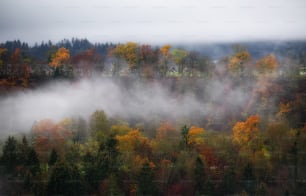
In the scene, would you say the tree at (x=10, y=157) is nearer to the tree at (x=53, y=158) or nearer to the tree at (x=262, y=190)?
the tree at (x=53, y=158)

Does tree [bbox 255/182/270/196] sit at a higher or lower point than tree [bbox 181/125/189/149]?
lower

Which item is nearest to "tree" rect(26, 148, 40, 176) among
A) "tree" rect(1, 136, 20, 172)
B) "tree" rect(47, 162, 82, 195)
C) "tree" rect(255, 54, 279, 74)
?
"tree" rect(1, 136, 20, 172)

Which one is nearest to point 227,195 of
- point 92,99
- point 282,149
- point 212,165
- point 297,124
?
point 212,165

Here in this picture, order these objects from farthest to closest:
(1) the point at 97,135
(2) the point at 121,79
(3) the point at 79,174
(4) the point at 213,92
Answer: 1. (2) the point at 121,79
2. (4) the point at 213,92
3. (1) the point at 97,135
4. (3) the point at 79,174

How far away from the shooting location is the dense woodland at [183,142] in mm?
8164

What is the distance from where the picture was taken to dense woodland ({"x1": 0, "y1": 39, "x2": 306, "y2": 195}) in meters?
8.16

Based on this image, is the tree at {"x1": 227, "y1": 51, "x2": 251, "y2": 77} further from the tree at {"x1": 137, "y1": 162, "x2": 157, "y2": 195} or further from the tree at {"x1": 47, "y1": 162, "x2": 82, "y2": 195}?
the tree at {"x1": 47, "y1": 162, "x2": 82, "y2": 195}

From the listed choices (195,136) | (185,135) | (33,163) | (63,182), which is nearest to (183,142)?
(185,135)

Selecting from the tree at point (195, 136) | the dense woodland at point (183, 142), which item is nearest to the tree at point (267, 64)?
the dense woodland at point (183, 142)

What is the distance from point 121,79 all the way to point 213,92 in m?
4.07

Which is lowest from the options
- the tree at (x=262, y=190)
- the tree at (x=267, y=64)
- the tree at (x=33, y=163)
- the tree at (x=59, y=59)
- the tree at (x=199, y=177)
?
the tree at (x=262, y=190)

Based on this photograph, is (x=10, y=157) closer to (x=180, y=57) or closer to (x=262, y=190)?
(x=262, y=190)

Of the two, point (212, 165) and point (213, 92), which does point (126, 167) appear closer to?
point (212, 165)

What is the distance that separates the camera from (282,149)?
29.1 ft
